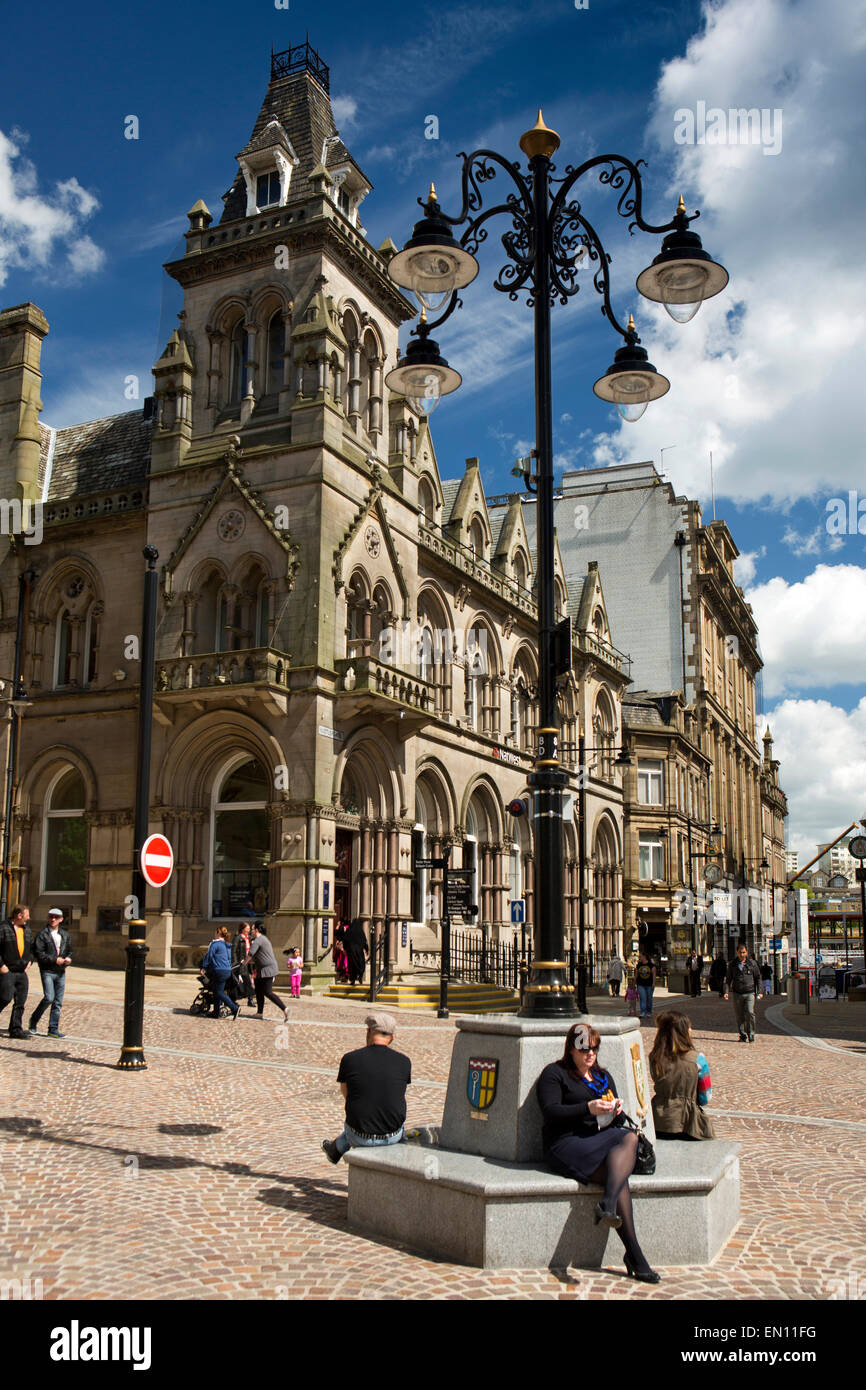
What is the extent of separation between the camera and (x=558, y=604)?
48562 millimetres

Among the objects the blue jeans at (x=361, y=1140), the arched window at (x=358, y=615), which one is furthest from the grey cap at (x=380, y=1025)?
the arched window at (x=358, y=615)

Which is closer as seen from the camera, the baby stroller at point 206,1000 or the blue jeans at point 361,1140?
the blue jeans at point 361,1140

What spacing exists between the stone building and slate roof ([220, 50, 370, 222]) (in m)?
0.07

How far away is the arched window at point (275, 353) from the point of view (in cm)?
2994

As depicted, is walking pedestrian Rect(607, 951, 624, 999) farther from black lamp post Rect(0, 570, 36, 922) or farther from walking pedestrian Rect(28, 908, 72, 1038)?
walking pedestrian Rect(28, 908, 72, 1038)

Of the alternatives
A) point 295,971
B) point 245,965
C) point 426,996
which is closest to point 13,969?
point 245,965

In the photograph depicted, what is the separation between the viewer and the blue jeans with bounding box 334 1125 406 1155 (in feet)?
26.0

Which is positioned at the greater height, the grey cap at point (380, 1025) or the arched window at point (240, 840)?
the arched window at point (240, 840)

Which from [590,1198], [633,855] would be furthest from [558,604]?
[590,1198]

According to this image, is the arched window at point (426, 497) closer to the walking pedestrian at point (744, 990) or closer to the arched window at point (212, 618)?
the arched window at point (212, 618)

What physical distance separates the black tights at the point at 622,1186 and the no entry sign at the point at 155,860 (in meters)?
7.75

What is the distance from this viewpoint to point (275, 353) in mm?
30125
